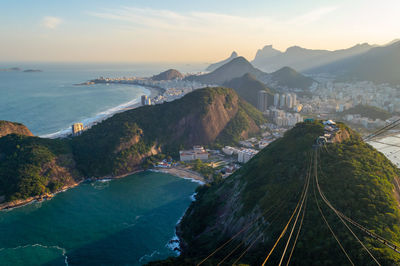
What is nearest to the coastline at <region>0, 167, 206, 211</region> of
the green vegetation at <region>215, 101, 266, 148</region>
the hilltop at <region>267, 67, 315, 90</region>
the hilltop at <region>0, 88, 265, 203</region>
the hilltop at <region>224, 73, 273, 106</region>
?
the hilltop at <region>0, 88, 265, 203</region>

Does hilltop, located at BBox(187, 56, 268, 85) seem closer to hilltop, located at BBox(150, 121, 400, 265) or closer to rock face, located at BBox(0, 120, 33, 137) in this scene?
rock face, located at BBox(0, 120, 33, 137)

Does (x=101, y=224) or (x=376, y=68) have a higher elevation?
(x=376, y=68)

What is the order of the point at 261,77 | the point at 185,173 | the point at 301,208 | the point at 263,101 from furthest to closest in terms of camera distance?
the point at 261,77, the point at 263,101, the point at 185,173, the point at 301,208

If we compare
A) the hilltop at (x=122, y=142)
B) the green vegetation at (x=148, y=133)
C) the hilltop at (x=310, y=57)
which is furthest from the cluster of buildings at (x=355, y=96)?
the hilltop at (x=310, y=57)

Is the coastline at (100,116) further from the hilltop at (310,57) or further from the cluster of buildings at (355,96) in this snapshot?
the hilltop at (310,57)

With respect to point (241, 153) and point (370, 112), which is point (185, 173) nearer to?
point (241, 153)

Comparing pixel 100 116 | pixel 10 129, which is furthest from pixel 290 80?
pixel 10 129
